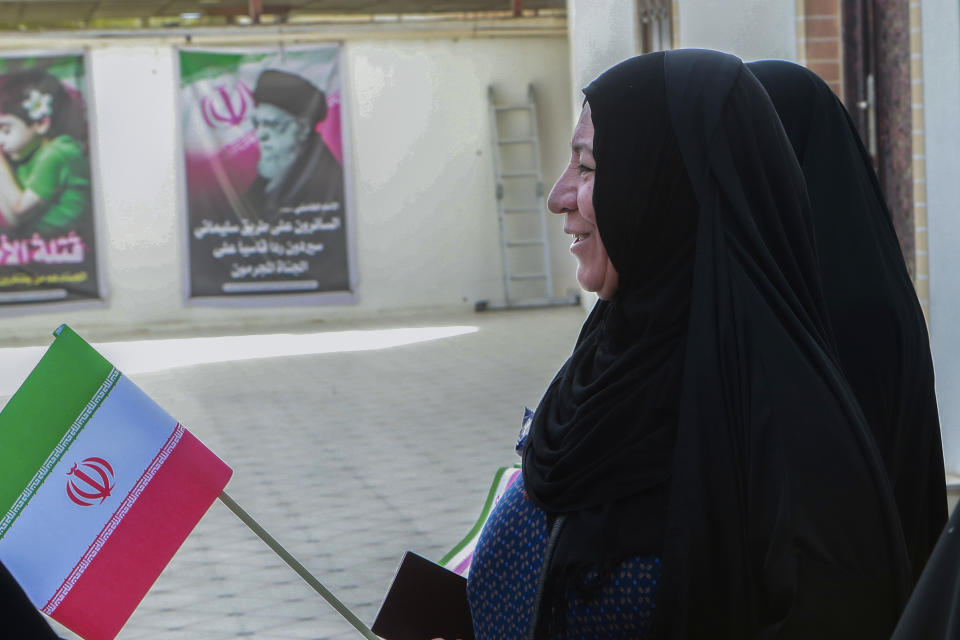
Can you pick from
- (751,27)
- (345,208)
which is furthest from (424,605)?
(345,208)

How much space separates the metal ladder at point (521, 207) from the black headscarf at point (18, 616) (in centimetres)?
1063

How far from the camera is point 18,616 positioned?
4.51 ft

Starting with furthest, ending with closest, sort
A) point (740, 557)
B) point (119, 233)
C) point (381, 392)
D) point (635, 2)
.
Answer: point (119, 233), point (381, 392), point (635, 2), point (740, 557)

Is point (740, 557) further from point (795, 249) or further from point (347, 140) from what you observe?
point (347, 140)

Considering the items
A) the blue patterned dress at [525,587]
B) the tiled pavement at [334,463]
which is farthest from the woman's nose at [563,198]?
the tiled pavement at [334,463]

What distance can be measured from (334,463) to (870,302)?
425 centimetres

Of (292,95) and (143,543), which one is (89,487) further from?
(292,95)

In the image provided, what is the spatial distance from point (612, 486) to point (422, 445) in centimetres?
479

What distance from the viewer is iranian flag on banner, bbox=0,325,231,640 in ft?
6.05

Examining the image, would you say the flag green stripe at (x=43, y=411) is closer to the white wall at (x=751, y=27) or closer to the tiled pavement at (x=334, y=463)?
the tiled pavement at (x=334, y=463)

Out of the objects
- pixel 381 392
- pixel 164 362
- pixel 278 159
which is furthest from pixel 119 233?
pixel 381 392

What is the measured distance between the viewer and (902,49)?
446 centimetres

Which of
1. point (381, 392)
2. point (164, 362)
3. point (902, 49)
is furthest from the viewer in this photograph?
point (164, 362)

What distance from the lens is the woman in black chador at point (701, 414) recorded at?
A: 1.40 m
